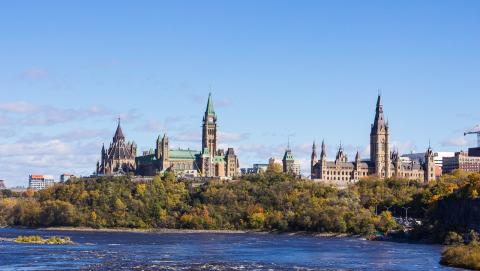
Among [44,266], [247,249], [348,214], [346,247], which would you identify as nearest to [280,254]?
[247,249]

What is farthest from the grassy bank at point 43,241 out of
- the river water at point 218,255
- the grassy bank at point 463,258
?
the grassy bank at point 463,258

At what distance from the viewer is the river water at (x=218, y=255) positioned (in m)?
97.0

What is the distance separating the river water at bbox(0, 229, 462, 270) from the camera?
3819 inches

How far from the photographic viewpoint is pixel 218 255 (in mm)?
113438

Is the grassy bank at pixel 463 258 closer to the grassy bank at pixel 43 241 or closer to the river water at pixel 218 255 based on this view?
the river water at pixel 218 255

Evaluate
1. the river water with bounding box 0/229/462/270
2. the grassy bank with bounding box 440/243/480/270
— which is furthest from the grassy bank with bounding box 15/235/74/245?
the grassy bank with bounding box 440/243/480/270

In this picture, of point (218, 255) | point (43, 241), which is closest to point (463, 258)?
point (218, 255)

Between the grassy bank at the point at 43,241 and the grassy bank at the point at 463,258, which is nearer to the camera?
the grassy bank at the point at 463,258

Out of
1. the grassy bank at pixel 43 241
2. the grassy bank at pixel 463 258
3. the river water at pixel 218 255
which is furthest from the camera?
the grassy bank at pixel 43 241

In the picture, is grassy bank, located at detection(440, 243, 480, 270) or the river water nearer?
the river water

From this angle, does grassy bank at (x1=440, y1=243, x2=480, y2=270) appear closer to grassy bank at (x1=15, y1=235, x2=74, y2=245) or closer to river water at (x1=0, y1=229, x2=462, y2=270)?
river water at (x1=0, y1=229, x2=462, y2=270)

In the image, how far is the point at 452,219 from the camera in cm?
14800

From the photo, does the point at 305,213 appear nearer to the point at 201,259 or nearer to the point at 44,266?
the point at 201,259

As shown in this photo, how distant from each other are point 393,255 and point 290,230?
72.2m
